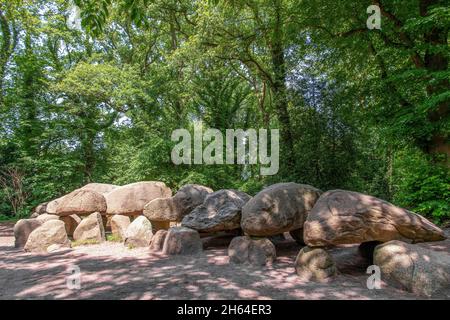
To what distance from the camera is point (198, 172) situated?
12625 millimetres

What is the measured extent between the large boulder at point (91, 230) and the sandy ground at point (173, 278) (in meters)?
1.11

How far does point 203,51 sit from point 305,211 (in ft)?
28.9

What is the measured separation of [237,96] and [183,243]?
32.5ft

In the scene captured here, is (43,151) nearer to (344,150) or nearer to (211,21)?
(211,21)

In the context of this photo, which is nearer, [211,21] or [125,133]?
[211,21]

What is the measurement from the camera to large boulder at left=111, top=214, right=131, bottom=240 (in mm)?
7991

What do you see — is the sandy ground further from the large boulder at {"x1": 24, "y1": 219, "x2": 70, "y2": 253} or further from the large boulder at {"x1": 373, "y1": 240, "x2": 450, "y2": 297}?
the large boulder at {"x1": 24, "y1": 219, "x2": 70, "y2": 253}

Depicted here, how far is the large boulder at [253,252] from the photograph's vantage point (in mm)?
5191

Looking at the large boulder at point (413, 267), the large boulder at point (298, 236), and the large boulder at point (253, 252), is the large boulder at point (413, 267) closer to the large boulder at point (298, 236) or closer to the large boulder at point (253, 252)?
the large boulder at point (253, 252)

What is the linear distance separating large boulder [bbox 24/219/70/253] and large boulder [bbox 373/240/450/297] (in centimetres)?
688

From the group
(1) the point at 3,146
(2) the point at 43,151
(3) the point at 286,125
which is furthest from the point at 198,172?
(1) the point at 3,146

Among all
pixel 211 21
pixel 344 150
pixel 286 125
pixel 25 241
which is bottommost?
pixel 25 241

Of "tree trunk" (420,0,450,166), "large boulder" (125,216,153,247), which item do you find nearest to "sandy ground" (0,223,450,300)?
"large boulder" (125,216,153,247)

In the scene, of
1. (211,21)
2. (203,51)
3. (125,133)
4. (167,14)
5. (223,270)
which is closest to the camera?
(223,270)
